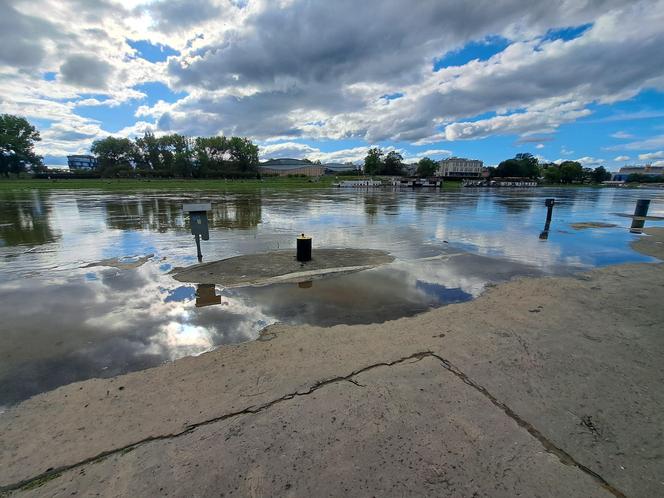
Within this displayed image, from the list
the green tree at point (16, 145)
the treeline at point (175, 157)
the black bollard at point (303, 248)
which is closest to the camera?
the black bollard at point (303, 248)

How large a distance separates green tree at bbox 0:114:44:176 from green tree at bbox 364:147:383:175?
334 ft

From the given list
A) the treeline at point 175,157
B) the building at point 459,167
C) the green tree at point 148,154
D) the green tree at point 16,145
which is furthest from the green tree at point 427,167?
the green tree at point 16,145

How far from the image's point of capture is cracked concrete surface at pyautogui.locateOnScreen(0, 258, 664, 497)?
7.64 feet

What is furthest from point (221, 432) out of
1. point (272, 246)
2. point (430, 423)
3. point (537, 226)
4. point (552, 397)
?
point (537, 226)

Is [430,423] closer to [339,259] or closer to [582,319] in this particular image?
[582,319]

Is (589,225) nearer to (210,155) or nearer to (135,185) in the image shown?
(135,185)

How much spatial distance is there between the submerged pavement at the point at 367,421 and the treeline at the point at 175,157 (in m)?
109

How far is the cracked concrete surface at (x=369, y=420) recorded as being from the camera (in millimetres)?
2328

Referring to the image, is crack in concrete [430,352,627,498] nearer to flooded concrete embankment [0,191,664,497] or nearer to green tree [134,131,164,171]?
flooded concrete embankment [0,191,664,497]

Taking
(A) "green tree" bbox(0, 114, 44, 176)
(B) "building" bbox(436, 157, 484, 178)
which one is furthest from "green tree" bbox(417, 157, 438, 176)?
(A) "green tree" bbox(0, 114, 44, 176)

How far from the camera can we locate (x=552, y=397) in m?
3.19

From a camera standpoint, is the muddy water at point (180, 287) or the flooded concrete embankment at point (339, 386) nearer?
the flooded concrete embankment at point (339, 386)

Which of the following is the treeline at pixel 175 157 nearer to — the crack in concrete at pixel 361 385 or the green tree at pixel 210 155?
the green tree at pixel 210 155

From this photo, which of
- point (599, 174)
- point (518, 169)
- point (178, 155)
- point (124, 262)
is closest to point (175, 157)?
point (178, 155)
